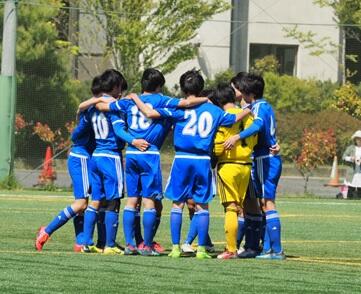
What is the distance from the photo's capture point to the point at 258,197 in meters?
13.1

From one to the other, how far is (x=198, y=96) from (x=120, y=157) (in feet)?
3.37

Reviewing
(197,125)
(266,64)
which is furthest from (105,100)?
(266,64)

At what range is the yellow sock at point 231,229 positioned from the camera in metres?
12.6

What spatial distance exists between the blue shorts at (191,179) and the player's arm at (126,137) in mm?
350

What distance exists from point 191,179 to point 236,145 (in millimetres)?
566

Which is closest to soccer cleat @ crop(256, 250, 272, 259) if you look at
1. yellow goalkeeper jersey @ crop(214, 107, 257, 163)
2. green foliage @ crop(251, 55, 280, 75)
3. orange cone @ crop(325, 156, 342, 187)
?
yellow goalkeeper jersey @ crop(214, 107, 257, 163)

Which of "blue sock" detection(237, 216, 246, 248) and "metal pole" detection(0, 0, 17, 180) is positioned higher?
"metal pole" detection(0, 0, 17, 180)

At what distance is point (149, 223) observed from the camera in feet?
41.8

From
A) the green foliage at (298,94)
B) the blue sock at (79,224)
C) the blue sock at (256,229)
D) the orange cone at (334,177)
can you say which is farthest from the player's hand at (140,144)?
A: the green foliage at (298,94)

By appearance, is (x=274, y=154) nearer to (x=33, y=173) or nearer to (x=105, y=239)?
(x=105, y=239)

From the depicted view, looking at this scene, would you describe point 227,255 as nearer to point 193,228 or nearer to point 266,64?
point 193,228

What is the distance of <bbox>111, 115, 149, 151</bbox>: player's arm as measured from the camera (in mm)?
12602

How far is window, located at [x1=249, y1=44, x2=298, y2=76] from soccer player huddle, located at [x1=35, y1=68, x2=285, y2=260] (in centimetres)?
3185

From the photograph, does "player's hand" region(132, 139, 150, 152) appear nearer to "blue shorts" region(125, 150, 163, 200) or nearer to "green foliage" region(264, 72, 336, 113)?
"blue shorts" region(125, 150, 163, 200)
